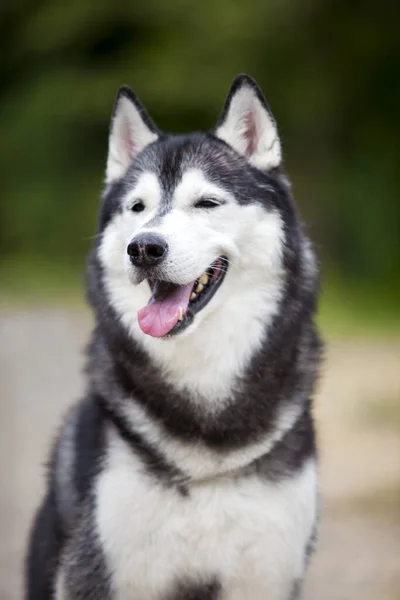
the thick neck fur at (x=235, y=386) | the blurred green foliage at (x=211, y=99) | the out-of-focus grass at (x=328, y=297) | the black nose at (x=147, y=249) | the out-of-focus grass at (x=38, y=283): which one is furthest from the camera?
the blurred green foliage at (x=211, y=99)

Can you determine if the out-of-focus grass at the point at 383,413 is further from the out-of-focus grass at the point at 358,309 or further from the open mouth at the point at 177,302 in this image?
the open mouth at the point at 177,302

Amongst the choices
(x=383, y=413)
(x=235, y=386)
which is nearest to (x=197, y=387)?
(x=235, y=386)

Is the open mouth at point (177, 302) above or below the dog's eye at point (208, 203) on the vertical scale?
below

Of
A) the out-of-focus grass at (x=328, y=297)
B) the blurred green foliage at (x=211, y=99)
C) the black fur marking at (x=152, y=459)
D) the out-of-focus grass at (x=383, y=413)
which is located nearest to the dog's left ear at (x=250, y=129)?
the black fur marking at (x=152, y=459)

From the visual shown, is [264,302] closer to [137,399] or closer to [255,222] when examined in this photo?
[255,222]

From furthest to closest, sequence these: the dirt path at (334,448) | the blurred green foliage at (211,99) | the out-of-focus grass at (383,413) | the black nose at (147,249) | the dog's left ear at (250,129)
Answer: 1. the blurred green foliage at (211,99)
2. the out-of-focus grass at (383,413)
3. the dirt path at (334,448)
4. the dog's left ear at (250,129)
5. the black nose at (147,249)

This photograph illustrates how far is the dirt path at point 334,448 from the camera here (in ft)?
16.0

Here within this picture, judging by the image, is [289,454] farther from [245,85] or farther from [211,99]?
[211,99]

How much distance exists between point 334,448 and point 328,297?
5.95 m

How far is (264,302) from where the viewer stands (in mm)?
3285

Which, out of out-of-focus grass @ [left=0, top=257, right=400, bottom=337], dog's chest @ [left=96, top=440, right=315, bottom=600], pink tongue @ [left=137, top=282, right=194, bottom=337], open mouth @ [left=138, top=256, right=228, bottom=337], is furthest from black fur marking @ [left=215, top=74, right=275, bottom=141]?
out-of-focus grass @ [left=0, top=257, right=400, bottom=337]

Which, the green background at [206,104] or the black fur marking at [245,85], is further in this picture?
the green background at [206,104]

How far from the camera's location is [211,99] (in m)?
15.9

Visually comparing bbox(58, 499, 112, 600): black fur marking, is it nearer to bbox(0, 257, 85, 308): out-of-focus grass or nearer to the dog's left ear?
the dog's left ear
